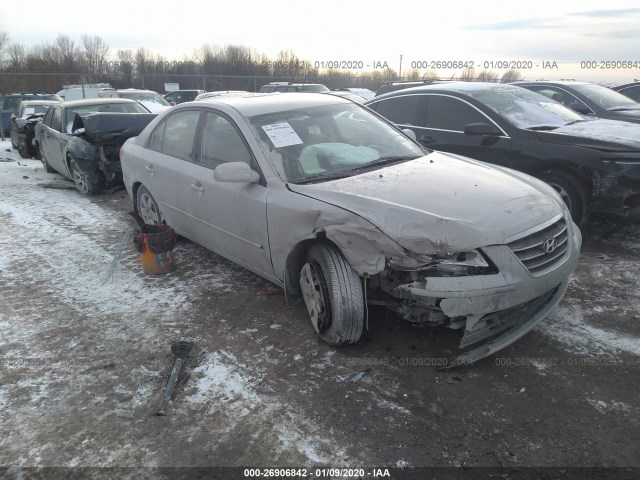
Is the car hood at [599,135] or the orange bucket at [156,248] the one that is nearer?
the orange bucket at [156,248]

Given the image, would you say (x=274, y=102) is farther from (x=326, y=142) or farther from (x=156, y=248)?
(x=156, y=248)

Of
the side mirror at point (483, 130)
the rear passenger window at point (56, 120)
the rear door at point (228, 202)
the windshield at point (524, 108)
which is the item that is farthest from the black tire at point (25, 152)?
the side mirror at point (483, 130)

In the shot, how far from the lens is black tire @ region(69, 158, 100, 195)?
8.03 metres

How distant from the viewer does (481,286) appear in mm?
2730

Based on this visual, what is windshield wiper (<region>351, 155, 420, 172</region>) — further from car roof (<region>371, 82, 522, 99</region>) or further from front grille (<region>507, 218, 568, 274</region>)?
car roof (<region>371, 82, 522, 99</region>)

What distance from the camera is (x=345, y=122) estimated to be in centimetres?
426

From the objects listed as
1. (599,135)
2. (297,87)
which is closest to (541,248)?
(599,135)

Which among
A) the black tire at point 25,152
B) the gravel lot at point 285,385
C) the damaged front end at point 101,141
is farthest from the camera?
the black tire at point 25,152

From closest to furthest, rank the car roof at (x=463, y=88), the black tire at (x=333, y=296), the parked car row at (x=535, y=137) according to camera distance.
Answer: the black tire at (x=333, y=296) < the parked car row at (x=535, y=137) < the car roof at (x=463, y=88)

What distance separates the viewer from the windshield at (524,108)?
18.5ft

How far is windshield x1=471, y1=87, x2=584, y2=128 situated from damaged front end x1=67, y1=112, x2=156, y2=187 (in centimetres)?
551

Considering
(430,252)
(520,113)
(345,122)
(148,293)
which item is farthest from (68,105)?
(430,252)

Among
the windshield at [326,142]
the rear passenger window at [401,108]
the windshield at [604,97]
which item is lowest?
the windshield at [326,142]

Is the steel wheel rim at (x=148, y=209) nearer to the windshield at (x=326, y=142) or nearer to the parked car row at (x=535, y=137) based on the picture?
the windshield at (x=326, y=142)
